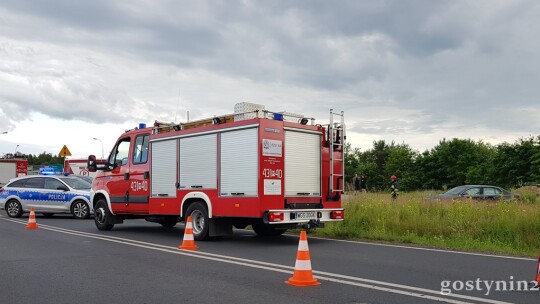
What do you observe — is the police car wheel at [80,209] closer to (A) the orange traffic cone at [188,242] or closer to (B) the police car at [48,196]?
(B) the police car at [48,196]

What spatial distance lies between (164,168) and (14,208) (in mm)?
10243

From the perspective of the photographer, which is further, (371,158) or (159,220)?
(371,158)

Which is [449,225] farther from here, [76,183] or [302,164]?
[76,183]

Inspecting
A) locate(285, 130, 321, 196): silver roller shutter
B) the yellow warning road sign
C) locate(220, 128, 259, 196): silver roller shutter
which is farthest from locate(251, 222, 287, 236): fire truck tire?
the yellow warning road sign

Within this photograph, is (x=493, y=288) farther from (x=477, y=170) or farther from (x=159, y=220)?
(x=477, y=170)

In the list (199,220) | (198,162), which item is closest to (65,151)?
(198,162)

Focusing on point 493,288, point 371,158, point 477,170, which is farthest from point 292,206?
point 371,158

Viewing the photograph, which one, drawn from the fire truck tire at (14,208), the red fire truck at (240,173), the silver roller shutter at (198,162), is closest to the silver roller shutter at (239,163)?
the red fire truck at (240,173)

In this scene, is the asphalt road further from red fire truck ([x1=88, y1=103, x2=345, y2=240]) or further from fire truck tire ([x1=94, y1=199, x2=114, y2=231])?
fire truck tire ([x1=94, y1=199, x2=114, y2=231])

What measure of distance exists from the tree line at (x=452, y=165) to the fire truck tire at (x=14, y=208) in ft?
156

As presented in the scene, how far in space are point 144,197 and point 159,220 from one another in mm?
748

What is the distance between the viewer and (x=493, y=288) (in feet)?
22.6

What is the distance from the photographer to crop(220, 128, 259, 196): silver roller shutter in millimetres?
11359

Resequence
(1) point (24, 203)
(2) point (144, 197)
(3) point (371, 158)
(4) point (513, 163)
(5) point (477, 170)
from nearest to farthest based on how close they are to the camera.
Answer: (2) point (144, 197) < (1) point (24, 203) < (4) point (513, 163) < (5) point (477, 170) < (3) point (371, 158)
